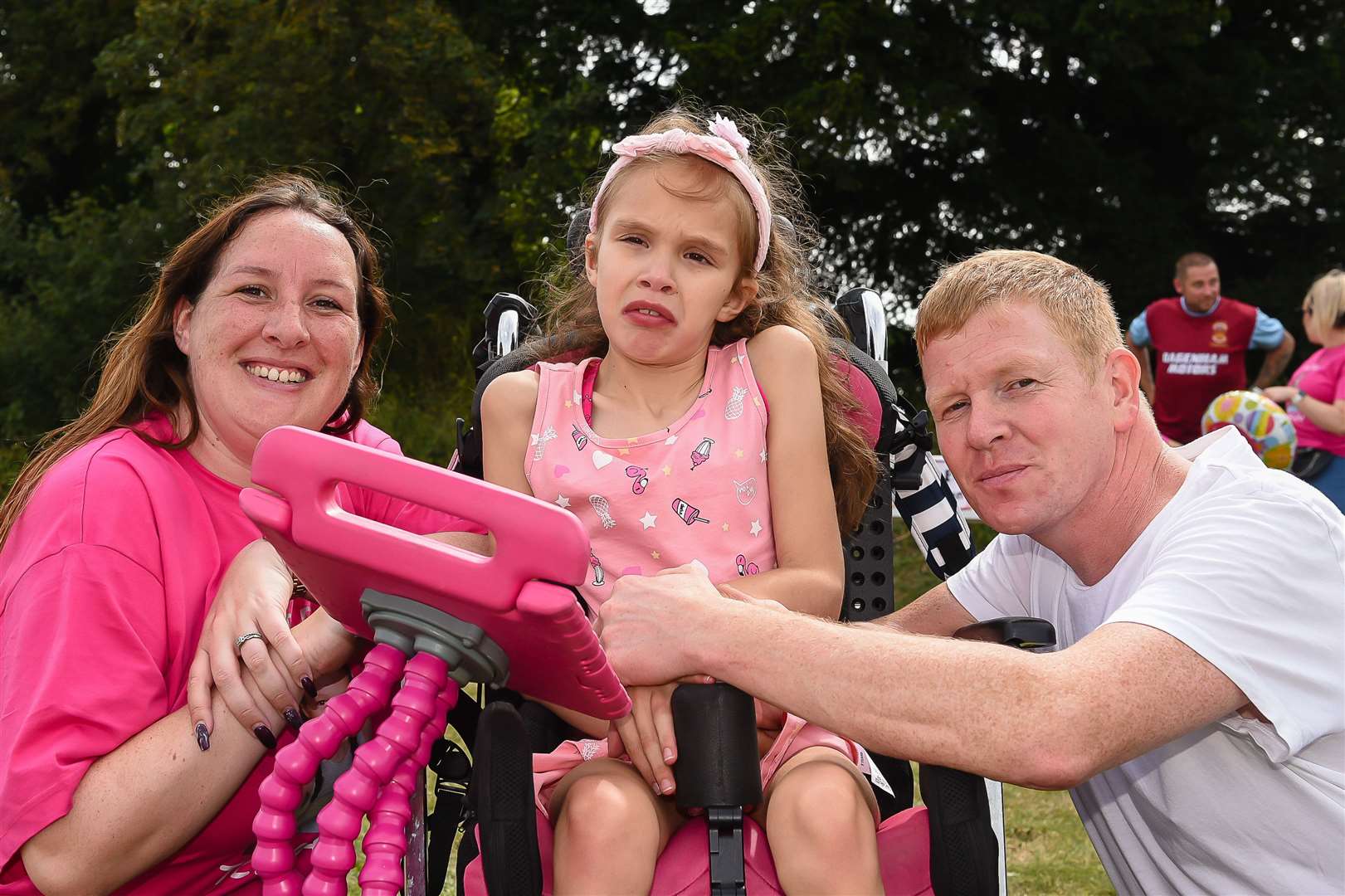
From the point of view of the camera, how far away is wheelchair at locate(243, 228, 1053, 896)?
4.27 ft

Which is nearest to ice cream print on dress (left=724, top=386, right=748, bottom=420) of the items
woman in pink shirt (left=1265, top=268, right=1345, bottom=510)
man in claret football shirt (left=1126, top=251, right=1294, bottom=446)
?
woman in pink shirt (left=1265, top=268, right=1345, bottom=510)

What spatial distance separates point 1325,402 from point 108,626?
587 cm

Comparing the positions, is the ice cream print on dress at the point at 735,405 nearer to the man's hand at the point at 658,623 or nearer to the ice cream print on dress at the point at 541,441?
the ice cream print on dress at the point at 541,441

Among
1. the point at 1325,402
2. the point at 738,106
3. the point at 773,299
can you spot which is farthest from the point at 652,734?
the point at 738,106

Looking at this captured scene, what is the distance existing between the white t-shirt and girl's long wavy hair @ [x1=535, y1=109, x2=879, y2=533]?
0.56m

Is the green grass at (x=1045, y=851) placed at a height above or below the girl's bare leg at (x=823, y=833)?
below

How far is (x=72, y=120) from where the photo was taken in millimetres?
16094

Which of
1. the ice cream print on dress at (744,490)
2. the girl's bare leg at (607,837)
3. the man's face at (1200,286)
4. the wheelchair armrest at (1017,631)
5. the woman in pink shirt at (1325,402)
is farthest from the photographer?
the man's face at (1200,286)

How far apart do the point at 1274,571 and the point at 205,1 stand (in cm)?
1289

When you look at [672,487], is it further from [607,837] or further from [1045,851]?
[1045,851]

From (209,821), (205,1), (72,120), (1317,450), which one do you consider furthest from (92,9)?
(209,821)

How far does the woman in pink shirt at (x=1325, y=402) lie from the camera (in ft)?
19.4

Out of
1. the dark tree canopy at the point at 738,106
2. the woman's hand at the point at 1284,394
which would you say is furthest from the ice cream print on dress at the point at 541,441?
the dark tree canopy at the point at 738,106

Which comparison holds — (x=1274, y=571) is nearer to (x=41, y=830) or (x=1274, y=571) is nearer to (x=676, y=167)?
(x=676, y=167)
